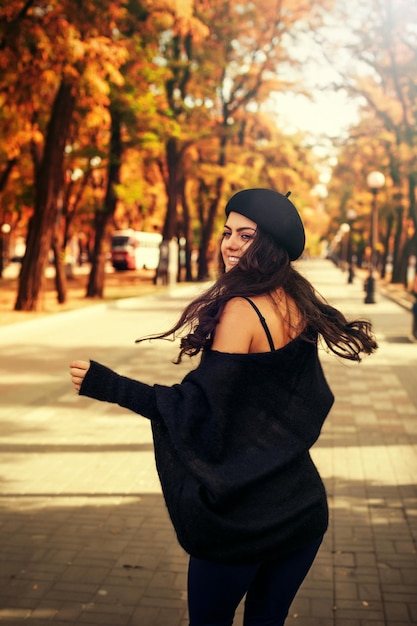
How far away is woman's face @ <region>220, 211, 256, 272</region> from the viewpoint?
9.00 ft

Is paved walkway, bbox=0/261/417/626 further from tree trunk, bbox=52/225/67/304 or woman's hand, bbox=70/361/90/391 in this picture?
tree trunk, bbox=52/225/67/304

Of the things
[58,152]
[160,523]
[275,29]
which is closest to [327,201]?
[275,29]

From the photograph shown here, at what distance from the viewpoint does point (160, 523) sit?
5.86 m

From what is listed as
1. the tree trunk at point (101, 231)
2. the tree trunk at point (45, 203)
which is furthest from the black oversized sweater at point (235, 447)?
the tree trunk at point (101, 231)

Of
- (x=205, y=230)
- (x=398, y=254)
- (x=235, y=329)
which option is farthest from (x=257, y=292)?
(x=205, y=230)

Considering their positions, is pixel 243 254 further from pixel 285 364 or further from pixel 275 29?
pixel 275 29

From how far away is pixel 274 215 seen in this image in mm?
2717

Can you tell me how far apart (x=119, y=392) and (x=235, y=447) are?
15.2 inches

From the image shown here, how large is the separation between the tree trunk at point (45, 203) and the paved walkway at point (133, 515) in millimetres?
10973

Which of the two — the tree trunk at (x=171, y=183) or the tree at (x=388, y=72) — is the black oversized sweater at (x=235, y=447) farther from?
the tree trunk at (x=171, y=183)

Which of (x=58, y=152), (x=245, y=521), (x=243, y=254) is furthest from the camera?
(x=58, y=152)

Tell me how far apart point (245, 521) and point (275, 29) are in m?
36.6

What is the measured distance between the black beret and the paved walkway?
2.55 feet

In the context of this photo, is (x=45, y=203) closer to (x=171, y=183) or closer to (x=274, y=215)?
(x=171, y=183)
